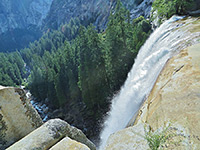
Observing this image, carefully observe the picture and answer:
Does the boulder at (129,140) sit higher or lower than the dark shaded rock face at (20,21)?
lower

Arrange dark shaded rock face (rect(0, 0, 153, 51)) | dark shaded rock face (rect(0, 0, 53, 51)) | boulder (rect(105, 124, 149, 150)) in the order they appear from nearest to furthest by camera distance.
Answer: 1. boulder (rect(105, 124, 149, 150))
2. dark shaded rock face (rect(0, 0, 153, 51))
3. dark shaded rock face (rect(0, 0, 53, 51))

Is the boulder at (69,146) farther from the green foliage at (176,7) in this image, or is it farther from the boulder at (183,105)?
the green foliage at (176,7)

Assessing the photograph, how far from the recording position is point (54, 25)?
13225 centimetres

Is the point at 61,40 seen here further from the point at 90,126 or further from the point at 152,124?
the point at 152,124

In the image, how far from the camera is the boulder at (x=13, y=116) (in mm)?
4621

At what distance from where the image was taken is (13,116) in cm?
491

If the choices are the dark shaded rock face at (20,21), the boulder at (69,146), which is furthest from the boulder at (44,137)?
the dark shaded rock face at (20,21)

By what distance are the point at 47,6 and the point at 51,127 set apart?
208 m

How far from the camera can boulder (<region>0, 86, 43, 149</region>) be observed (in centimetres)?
462

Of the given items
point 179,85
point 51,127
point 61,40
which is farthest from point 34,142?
point 61,40

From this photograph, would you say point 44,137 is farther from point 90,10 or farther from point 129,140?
point 90,10

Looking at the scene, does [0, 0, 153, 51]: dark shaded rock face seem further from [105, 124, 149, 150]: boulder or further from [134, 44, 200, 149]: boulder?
[105, 124, 149, 150]: boulder

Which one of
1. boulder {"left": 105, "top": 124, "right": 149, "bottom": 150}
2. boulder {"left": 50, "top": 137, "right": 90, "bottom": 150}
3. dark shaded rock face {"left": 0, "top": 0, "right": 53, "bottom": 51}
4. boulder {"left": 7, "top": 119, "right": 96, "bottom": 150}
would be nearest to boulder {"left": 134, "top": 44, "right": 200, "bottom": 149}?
boulder {"left": 105, "top": 124, "right": 149, "bottom": 150}

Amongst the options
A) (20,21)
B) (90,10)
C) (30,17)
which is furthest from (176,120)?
(20,21)
